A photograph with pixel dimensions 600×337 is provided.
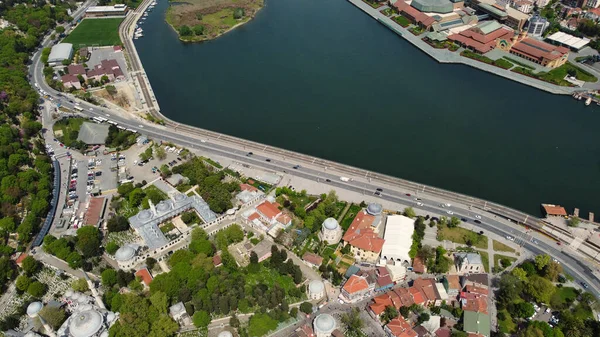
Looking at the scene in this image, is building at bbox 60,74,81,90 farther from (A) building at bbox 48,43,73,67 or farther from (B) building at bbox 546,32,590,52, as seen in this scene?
(B) building at bbox 546,32,590,52

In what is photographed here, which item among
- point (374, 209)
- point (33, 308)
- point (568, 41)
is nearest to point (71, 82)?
point (33, 308)

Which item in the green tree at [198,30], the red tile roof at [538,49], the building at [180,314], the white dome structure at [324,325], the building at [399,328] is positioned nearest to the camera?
the building at [399,328]

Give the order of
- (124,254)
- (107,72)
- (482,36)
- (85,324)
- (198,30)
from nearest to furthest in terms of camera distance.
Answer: (85,324), (124,254), (107,72), (482,36), (198,30)

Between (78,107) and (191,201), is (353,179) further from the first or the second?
(78,107)

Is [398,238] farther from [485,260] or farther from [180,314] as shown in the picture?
[180,314]

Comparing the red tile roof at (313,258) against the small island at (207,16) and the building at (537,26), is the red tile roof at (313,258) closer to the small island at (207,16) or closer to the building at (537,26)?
the small island at (207,16)

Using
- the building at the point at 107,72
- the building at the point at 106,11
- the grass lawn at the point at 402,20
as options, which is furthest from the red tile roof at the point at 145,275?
the building at the point at 106,11
